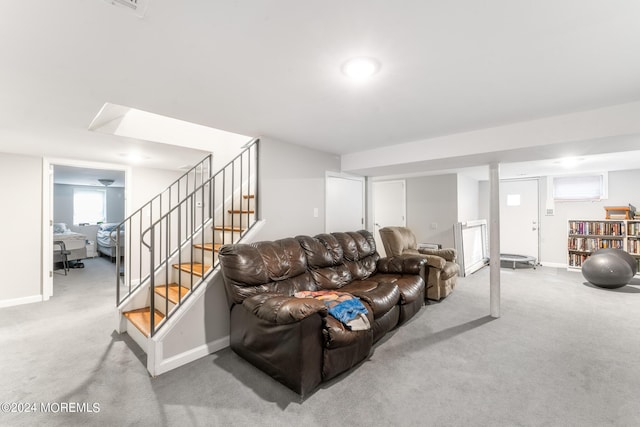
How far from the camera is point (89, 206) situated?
8883 millimetres

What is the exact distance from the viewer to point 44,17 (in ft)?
4.14

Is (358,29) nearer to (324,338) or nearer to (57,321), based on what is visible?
(324,338)

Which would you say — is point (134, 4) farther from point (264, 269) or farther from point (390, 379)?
point (390, 379)

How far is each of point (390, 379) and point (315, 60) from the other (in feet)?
7.76

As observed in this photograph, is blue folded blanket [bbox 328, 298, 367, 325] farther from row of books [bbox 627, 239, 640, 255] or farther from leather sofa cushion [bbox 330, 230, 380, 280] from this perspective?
row of books [bbox 627, 239, 640, 255]

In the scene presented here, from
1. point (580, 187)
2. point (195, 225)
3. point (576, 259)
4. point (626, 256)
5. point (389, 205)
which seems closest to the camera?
point (195, 225)

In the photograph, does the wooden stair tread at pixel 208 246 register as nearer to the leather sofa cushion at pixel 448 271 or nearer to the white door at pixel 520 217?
the leather sofa cushion at pixel 448 271

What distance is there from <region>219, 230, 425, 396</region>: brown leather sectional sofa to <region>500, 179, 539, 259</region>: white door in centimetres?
458

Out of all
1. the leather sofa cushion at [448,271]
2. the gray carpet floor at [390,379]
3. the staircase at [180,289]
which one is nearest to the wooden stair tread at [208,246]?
the staircase at [180,289]

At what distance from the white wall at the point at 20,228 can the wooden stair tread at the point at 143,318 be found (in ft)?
8.10

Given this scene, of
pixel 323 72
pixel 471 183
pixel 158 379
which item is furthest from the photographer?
pixel 471 183

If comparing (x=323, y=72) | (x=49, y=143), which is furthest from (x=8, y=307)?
(x=323, y=72)

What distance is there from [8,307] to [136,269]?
5.14 feet

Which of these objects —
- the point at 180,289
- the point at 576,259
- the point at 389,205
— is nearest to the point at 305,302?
the point at 180,289
